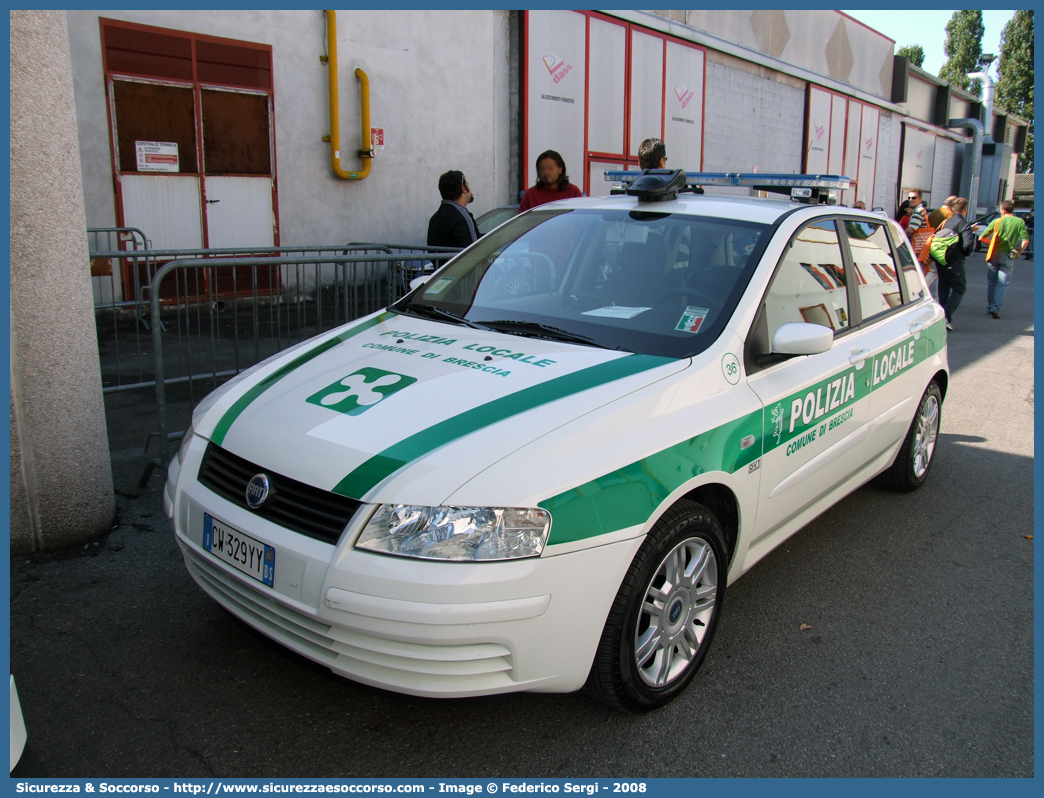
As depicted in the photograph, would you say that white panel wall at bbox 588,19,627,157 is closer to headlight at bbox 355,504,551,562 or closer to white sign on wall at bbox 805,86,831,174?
white sign on wall at bbox 805,86,831,174

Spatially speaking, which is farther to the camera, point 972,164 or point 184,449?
point 972,164

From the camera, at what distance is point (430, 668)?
2256 millimetres

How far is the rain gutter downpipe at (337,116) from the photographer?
11047mm

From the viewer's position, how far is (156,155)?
963 centimetres

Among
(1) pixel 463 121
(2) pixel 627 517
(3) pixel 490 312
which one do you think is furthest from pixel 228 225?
(2) pixel 627 517

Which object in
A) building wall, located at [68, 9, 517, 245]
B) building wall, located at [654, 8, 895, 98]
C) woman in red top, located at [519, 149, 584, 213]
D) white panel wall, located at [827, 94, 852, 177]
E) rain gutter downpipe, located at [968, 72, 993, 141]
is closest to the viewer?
woman in red top, located at [519, 149, 584, 213]

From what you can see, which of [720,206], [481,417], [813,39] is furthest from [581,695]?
[813,39]

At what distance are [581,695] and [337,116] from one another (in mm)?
10165

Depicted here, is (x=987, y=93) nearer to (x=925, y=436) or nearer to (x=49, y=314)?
(x=925, y=436)

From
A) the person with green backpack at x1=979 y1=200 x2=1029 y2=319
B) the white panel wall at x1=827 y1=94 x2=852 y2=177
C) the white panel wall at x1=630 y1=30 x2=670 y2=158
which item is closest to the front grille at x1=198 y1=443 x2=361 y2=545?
the person with green backpack at x1=979 y1=200 x2=1029 y2=319

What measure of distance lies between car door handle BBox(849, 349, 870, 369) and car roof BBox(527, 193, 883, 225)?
673 millimetres

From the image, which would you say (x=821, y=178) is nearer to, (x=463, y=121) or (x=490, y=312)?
(x=490, y=312)

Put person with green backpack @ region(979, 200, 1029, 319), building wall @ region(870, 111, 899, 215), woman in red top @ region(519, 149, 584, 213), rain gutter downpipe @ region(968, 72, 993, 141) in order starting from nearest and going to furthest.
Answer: woman in red top @ region(519, 149, 584, 213), person with green backpack @ region(979, 200, 1029, 319), building wall @ region(870, 111, 899, 215), rain gutter downpipe @ region(968, 72, 993, 141)

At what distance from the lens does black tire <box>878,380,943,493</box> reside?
4.69m
